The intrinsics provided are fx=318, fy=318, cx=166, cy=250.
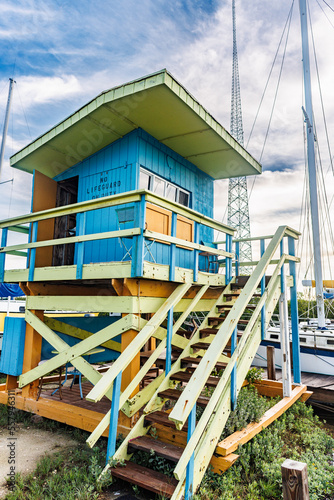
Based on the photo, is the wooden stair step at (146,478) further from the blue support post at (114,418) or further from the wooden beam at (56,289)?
the wooden beam at (56,289)

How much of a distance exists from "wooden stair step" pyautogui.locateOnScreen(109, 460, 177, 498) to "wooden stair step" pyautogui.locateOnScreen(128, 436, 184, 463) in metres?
0.19

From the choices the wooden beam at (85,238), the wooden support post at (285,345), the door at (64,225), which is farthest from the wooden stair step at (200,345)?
the door at (64,225)

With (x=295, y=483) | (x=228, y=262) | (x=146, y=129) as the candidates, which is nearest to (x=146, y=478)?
(x=295, y=483)

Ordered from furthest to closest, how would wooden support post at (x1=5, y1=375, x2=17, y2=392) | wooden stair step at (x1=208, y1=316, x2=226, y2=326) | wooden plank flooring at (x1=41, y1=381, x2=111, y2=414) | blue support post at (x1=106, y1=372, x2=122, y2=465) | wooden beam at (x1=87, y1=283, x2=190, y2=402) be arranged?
wooden support post at (x1=5, y1=375, x2=17, y2=392) < wooden stair step at (x1=208, y1=316, x2=226, y2=326) < wooden plank flooring at (x1=41, y1=381, x2=111, y2=414) < blue support post at (x1=106, y1=372, x2=122, y2=465) < wooden beam at (x1=87, y1=283, x2=190, y2=402)

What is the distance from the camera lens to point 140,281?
192 inches

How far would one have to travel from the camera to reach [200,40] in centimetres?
1057

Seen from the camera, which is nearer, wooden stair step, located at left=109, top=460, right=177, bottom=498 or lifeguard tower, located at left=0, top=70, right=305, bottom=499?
wooden stair step, located at left=109, top=460, right=177, bottom=498

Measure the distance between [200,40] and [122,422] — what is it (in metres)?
11.3

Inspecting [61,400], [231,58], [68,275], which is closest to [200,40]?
[68,275]

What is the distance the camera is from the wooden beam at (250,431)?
402 centimetres

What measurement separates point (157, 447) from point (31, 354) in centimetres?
351

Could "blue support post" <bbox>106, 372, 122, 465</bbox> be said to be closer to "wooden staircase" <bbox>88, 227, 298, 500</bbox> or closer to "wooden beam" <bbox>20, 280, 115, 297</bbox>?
"wooden staircase" <bbox>88, 227, 298, 500</bbox>

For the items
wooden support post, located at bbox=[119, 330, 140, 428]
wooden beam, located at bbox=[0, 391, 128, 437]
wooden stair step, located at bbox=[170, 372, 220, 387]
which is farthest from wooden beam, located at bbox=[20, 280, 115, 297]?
wooden stair step, located at bbox=[170, 372, 220, 387]

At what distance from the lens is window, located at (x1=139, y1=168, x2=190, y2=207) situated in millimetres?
6980
